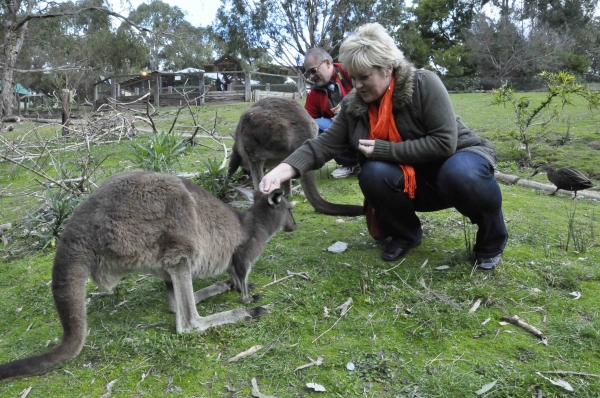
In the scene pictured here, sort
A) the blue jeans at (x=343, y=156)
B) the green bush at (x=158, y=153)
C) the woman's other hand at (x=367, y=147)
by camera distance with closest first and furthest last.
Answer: the woman's other hand at (x=367, y=147) → the green bush at (x=158, y=153) → the blue jeans at (x=343, y=156)

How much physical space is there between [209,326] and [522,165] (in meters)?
5.50

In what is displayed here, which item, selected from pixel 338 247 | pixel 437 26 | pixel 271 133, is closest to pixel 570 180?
pixel 338 247

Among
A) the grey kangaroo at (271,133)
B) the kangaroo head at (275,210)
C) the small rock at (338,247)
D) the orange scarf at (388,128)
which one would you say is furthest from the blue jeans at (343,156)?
the orange scarf at (388,128)

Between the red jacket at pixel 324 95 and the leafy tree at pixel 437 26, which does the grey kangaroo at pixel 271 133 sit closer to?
the red jacket at pixel 324 95

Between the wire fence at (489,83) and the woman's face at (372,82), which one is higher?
the woman's face at (372,82)

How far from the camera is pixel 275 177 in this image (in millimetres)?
3377

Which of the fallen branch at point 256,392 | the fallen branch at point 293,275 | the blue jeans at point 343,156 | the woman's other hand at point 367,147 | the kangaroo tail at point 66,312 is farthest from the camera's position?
the blue jeans at point 343,156

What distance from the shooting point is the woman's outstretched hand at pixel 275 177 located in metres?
3.33

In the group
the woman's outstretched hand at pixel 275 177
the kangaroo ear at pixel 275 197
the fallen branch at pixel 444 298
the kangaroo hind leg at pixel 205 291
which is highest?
the woman's outstretched hand at pixel 275 177

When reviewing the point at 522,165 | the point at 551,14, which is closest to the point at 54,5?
the point at 522,165

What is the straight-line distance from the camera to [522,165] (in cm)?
684

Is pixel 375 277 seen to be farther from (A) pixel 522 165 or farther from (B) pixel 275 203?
(A) pixel 522 165

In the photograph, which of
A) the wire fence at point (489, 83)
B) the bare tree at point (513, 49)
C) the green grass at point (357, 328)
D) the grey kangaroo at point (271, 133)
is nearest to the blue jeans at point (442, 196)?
the green grass at point (357, 328)

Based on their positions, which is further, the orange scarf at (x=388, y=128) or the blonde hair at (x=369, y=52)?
the orange scarf at (x=388, y=128)
